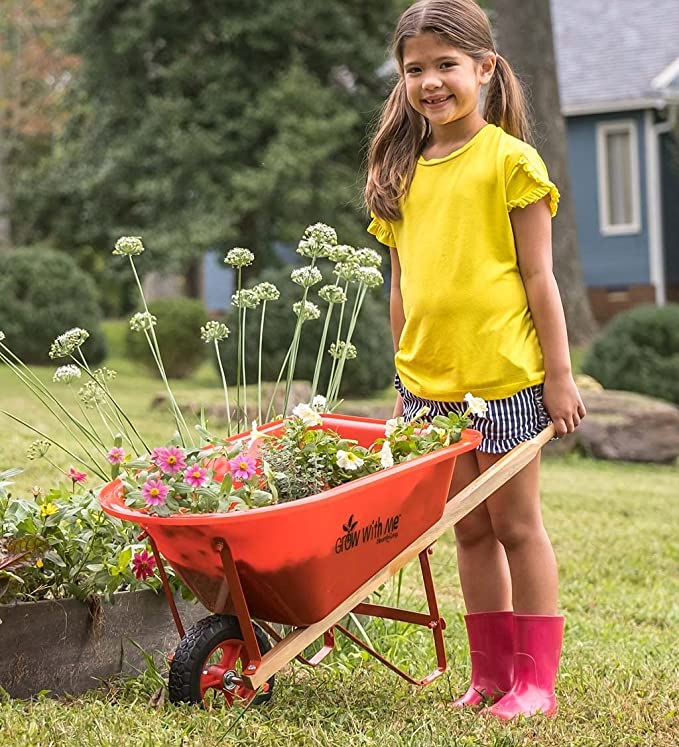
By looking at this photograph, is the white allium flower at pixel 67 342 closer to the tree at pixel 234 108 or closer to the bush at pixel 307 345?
the bush at pixel 307 345

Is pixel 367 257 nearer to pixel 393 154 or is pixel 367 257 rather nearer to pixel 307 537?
pixel 393 154

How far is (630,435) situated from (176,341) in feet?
20.3

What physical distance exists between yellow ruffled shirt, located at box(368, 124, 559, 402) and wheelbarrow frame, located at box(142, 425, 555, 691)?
0.20m

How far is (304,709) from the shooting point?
10.0 feet

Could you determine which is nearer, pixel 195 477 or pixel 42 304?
pixel 195 477

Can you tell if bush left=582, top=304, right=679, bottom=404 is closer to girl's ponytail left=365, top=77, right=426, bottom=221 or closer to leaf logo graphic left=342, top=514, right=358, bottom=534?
girl's ponytail left=365, top=77, right=426, bottom=221

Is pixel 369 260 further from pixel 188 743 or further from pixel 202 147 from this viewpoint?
pixel 202 147

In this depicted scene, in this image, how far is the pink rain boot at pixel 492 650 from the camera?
11.0 ft

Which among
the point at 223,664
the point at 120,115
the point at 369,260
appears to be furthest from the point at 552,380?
the point at 120,115

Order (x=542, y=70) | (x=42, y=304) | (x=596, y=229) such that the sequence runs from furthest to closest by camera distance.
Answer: (x=596, y=229), (x=542, y=70), (x=42, y=304)

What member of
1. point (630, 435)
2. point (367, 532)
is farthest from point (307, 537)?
point (630, 435)

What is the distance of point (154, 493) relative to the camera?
2684 millimetres

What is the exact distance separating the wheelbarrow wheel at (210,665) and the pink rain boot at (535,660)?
696mm

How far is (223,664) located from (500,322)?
105 cm
